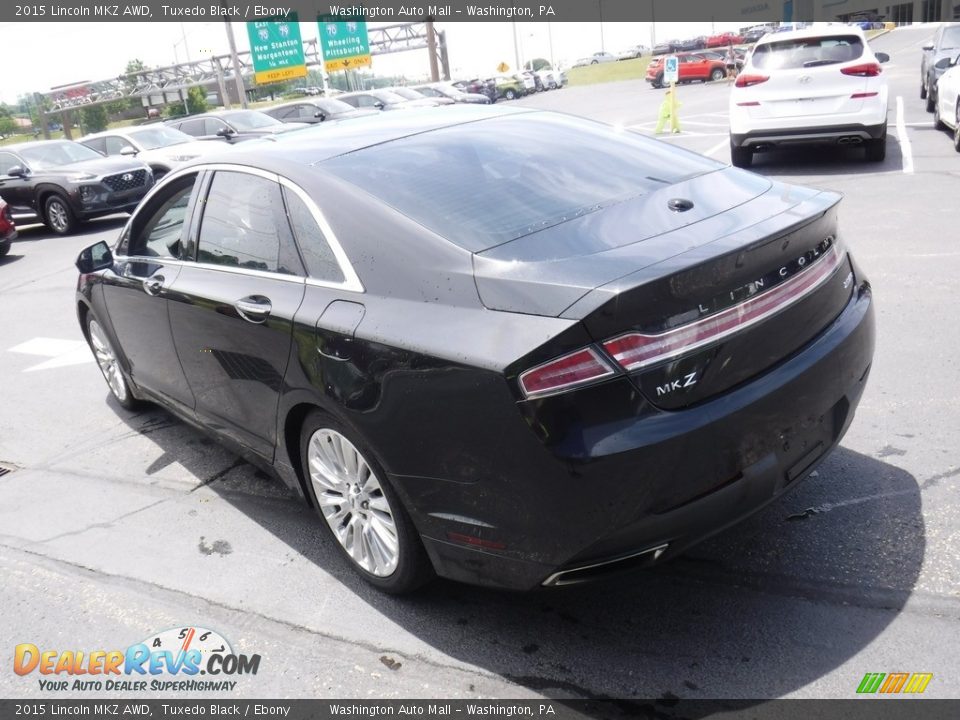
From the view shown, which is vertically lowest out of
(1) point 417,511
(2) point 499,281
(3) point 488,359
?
(1) point 417,511

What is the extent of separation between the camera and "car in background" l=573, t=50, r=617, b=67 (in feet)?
341

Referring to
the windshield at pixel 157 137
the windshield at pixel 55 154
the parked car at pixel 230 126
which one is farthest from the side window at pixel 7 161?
the parked car at pixel 230 126

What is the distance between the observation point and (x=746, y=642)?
282 cm

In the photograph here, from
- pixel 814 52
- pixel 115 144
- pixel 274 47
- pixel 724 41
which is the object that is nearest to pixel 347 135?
pixel 814 52

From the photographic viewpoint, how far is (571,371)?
2.43 meters

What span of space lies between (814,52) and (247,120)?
14.8 meters

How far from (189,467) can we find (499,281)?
9.46 feet

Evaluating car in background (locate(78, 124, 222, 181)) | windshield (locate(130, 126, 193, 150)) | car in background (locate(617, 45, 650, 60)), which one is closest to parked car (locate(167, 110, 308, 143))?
windshield (locate(130, 126, 193, 150))

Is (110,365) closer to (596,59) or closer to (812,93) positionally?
(812,93)

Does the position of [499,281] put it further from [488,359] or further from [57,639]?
[57,639]

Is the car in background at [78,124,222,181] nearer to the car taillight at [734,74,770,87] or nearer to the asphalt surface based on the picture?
the car taillight at [734,74,770,87]

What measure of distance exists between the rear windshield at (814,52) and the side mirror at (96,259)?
28.9 feet

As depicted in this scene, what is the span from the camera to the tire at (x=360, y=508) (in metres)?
3.02

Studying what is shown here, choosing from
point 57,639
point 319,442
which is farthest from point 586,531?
point 57,639
